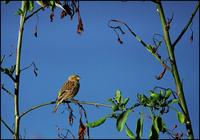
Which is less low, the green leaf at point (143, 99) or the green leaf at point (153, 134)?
the green leaf at point (143, 99)

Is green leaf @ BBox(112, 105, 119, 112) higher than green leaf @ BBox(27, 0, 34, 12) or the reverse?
the reverse

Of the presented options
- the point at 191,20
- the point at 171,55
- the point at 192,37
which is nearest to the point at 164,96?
the point at 171,55

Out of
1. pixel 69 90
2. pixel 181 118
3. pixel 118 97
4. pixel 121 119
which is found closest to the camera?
pixel 181 118

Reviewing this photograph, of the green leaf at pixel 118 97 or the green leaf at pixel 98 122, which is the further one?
the green leaf at pixel 118 97

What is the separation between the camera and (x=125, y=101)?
8.48ft


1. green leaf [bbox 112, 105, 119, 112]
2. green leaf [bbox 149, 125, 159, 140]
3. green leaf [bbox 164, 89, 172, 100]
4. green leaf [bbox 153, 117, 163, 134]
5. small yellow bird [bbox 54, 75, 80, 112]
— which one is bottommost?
green leaf [bbox 149, 125, 159, 140]

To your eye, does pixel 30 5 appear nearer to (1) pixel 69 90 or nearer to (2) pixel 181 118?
(2) pixel 181 118

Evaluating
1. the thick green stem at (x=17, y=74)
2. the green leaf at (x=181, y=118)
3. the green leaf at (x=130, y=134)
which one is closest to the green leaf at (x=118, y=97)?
the green leaf at (x=130, y=134)

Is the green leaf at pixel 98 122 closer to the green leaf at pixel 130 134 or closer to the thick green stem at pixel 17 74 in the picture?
the green leaf at pixel 130 134

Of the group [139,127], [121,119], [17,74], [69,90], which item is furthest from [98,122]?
[69,90]

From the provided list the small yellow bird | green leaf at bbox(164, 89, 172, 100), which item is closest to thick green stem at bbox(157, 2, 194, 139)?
green leaf at bbox(164, 89, 172, 100)

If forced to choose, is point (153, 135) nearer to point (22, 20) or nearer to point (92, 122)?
point (92, 122)

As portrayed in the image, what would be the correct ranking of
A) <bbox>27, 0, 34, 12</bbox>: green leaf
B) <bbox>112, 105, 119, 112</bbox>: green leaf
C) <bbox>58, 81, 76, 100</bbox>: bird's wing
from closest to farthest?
<bbox>112, 105, 119, 112</bbox>: green leaf, <bbox>27, 0, 34, 12</bbox>: green leaf, <bbox>58, 81, 76, 100</bbox>: bird's wing

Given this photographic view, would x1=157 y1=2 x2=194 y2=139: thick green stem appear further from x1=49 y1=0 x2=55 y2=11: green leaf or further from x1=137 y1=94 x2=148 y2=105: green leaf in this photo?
x1=49 y1=0 x2=55 y2=11: green leaf
